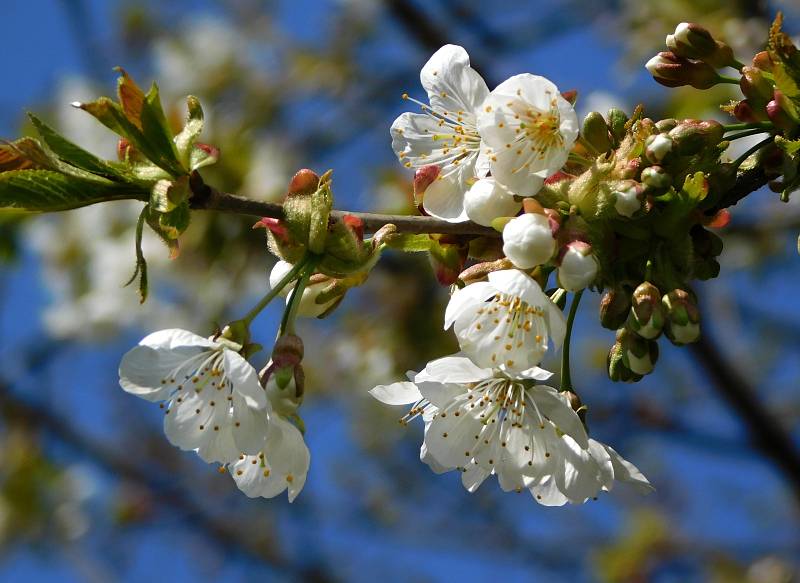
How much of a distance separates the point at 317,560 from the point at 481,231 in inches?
207

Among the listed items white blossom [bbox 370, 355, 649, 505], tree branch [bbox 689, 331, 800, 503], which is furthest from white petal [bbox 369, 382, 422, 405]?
tree branch [bbox 689, 331, 800, 503]

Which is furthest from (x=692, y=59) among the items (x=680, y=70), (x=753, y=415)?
(x=753, y=415)

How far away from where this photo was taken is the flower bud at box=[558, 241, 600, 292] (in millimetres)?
1330

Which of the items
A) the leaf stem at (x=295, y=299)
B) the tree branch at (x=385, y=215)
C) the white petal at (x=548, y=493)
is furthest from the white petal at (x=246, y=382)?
the white petal at (x=548, y=493)

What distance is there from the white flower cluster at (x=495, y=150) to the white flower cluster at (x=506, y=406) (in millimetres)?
83

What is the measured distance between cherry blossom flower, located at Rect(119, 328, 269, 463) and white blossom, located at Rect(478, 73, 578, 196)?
53 centimetres

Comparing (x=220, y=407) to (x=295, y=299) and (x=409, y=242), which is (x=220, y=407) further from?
(x=409, y=242)

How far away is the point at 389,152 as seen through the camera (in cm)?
658

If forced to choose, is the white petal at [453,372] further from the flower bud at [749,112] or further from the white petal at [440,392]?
the flower bud at [749,112]

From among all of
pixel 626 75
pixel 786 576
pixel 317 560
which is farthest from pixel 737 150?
pixel 317 560

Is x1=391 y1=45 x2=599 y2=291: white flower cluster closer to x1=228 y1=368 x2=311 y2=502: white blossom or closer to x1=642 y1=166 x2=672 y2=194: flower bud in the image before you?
x1=642 y1=166 x2=672 y2=194: flower bud

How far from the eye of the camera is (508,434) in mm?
1611

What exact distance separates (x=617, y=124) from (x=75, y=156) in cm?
88

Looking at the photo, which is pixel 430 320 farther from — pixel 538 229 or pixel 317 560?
pixel 538 229
